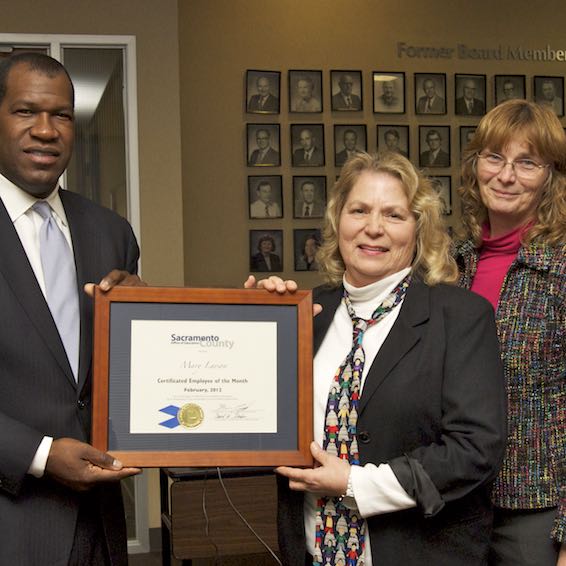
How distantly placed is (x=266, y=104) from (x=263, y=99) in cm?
4

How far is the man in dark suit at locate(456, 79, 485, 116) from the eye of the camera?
6.95m

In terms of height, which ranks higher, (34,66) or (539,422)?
(34,66)

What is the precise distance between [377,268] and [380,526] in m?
0.61

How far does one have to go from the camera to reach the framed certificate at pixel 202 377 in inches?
82.3

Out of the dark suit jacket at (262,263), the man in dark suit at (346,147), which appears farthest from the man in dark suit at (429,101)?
the dark suit jacket at (262,263)

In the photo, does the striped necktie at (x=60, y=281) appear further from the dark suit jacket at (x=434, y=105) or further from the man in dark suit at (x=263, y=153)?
the dark suit jacket at (x=434, y=105)

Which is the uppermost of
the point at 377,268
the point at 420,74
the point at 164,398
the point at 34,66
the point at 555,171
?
the point at 420,74

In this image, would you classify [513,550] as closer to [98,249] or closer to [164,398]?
[164,398]

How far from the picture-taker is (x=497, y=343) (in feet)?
6.93

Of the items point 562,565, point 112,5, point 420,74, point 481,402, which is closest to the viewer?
point 481,402

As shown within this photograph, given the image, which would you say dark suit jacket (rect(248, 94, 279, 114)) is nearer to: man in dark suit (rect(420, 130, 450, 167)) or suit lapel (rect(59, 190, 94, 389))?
man in dark suit (rect(420, 130, 450, 167))

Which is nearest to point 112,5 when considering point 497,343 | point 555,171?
point 555,171

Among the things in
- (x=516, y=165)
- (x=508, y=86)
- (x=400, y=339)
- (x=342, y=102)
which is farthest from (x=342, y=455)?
(x=508, y=86)

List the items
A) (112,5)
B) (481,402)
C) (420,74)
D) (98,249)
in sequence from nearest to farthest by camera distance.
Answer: (481,402) < (98,249) < (112,5) < (420,74)
